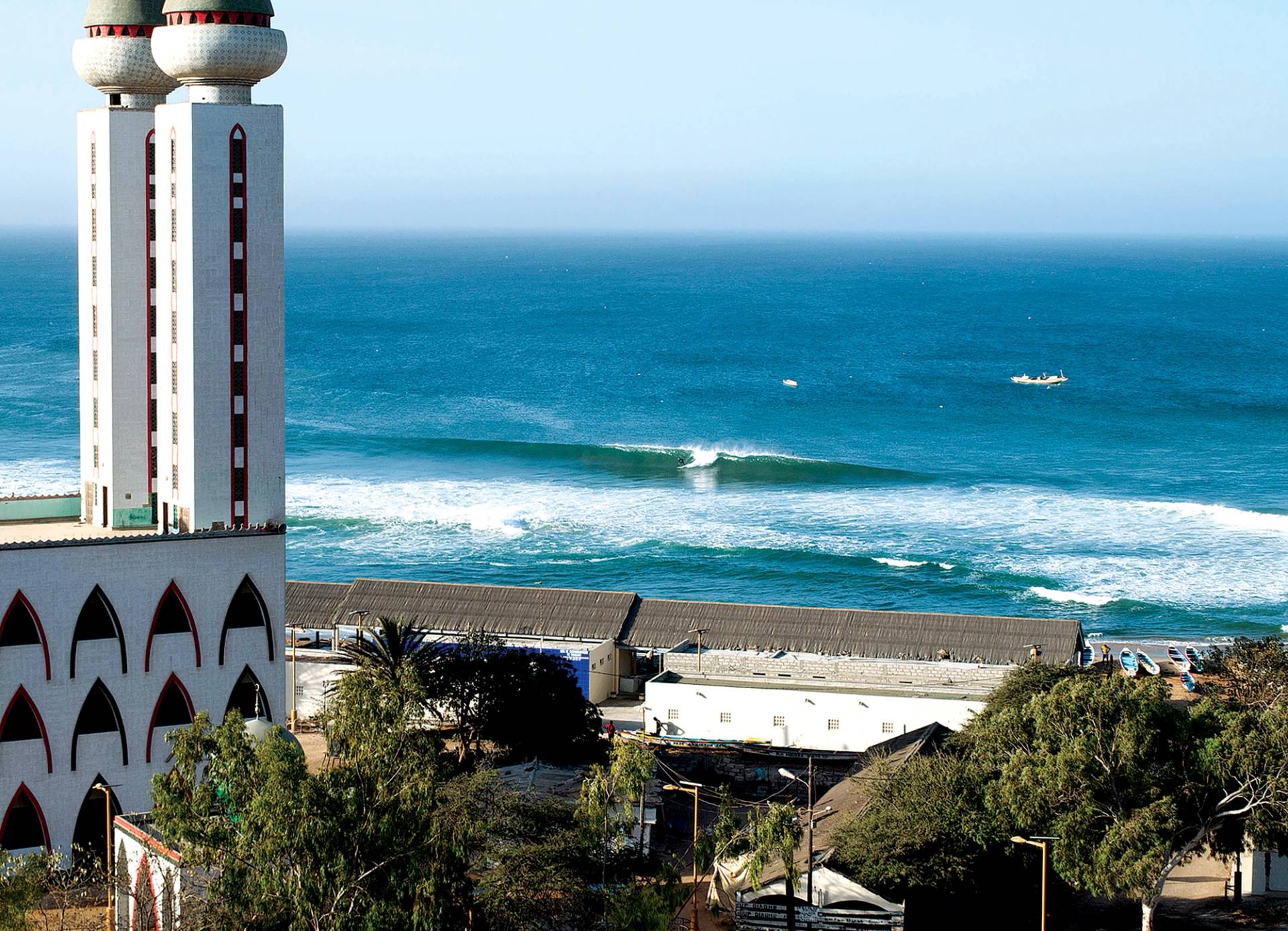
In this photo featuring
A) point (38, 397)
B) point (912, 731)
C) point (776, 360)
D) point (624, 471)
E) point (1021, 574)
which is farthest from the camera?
point (776, 360)

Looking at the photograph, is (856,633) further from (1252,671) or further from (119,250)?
(119,250)

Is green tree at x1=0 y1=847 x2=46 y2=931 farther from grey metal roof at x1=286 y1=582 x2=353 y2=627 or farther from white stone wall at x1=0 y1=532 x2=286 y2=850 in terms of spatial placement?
grey metal roof at x1=286 y1=582 x2=353 y2=627

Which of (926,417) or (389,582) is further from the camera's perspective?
(926,417)

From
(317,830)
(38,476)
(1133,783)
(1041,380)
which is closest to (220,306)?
(317,830)

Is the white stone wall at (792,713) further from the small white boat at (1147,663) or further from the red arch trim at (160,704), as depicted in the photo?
the small white boat at (1147,663)

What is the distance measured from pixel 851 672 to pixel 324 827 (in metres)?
30.7

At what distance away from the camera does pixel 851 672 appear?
5600 centimetres

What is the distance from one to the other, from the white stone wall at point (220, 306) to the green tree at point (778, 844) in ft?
54.3

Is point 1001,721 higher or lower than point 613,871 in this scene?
higher

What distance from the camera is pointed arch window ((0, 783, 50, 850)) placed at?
41.5 metres

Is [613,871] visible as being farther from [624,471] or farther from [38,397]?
[38,397]

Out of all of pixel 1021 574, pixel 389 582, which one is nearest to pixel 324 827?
pixel 389 582

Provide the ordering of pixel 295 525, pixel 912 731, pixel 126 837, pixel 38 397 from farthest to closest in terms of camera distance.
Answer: pixel 38 397, pixel 295 525, pixel 912 731, pixel 126 837

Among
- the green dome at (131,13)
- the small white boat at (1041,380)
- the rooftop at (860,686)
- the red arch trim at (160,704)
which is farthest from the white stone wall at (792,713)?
the small white boat at (1041,380)
